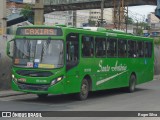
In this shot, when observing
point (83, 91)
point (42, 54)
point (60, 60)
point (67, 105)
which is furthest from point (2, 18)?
point (67, 105)

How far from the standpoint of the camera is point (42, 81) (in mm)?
15703

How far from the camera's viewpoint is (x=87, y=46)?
17500 millimetres

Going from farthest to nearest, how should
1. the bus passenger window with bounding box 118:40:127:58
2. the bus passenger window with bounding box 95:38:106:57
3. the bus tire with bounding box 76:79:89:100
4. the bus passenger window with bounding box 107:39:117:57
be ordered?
the bus passenger window with bounding box 118:40:127:58, the bus passenger window with bounding box 107:39:117:57, the bus passenger window with bounding box 95:38:106:57, the bus tire with bounding box 76:79:89:100

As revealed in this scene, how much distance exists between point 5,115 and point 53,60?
3845 mm

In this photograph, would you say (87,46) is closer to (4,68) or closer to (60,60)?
(60,60)

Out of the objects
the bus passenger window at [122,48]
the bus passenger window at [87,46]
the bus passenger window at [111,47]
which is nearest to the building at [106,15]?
the bus passenger window at [122,48]

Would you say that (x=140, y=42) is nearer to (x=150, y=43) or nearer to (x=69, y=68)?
(x=150, y=43)

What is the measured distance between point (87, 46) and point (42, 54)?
7.70ft

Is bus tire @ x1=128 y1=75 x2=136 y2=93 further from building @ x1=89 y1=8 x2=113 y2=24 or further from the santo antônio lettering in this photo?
building @ x1=89 y1=8 x2=113 y2=24

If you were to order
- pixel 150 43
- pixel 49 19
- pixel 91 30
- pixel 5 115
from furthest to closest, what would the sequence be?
pixel 49 19 < pixel 150 43 < pixel 91 30 < pixel 5 115

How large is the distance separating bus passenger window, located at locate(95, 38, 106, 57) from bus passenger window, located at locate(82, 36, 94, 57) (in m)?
0.46

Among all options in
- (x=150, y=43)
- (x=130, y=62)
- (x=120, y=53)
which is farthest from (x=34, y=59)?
(x=150, y=43)

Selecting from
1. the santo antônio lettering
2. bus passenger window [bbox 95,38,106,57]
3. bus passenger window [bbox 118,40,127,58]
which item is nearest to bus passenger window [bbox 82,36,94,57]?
bus passenger window [bbox 95,38,106,57]

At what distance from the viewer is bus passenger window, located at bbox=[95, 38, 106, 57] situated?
60.4ft
